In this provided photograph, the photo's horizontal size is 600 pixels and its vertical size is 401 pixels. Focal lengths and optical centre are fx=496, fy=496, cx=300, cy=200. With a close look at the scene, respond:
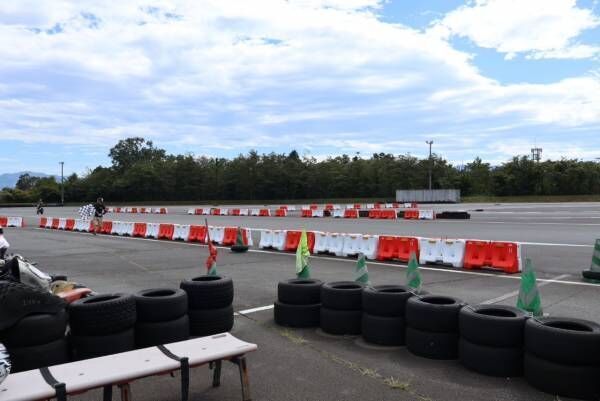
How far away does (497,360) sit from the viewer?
505 centimetres

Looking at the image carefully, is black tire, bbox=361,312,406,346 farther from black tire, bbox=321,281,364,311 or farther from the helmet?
the helmet

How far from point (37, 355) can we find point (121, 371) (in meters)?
1.23

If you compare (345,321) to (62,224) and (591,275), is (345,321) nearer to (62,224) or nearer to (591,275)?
(591,275)

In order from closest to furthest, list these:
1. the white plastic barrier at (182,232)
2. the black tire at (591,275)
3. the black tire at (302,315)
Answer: the black tire at (302,315)
the black tire at (591,275)
the white plastic barrier at (182,232)

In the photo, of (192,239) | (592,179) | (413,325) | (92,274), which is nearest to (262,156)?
(592,179)

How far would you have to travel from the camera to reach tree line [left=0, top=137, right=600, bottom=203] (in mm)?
80619

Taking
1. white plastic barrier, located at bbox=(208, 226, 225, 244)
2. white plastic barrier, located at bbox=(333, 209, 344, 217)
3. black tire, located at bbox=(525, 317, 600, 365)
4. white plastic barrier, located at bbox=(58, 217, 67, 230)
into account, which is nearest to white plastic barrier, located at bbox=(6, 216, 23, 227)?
white plastic barrier, located at bbox=(58, 217, 67, 230)

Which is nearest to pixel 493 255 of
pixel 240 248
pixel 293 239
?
pixel 293 239

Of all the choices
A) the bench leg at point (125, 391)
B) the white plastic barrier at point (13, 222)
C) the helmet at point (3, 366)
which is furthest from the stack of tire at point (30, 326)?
the white plastic barrier at point (13, 222)

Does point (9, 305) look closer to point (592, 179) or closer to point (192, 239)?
point (192, 239)

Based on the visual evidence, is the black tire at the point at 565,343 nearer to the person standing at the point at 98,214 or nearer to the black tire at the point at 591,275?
the black tire at the point at 591,275

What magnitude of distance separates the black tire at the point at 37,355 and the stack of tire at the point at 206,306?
5.72ft

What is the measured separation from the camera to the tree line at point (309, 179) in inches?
3174

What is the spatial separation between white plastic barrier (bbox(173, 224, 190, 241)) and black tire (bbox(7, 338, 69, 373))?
1547cm
